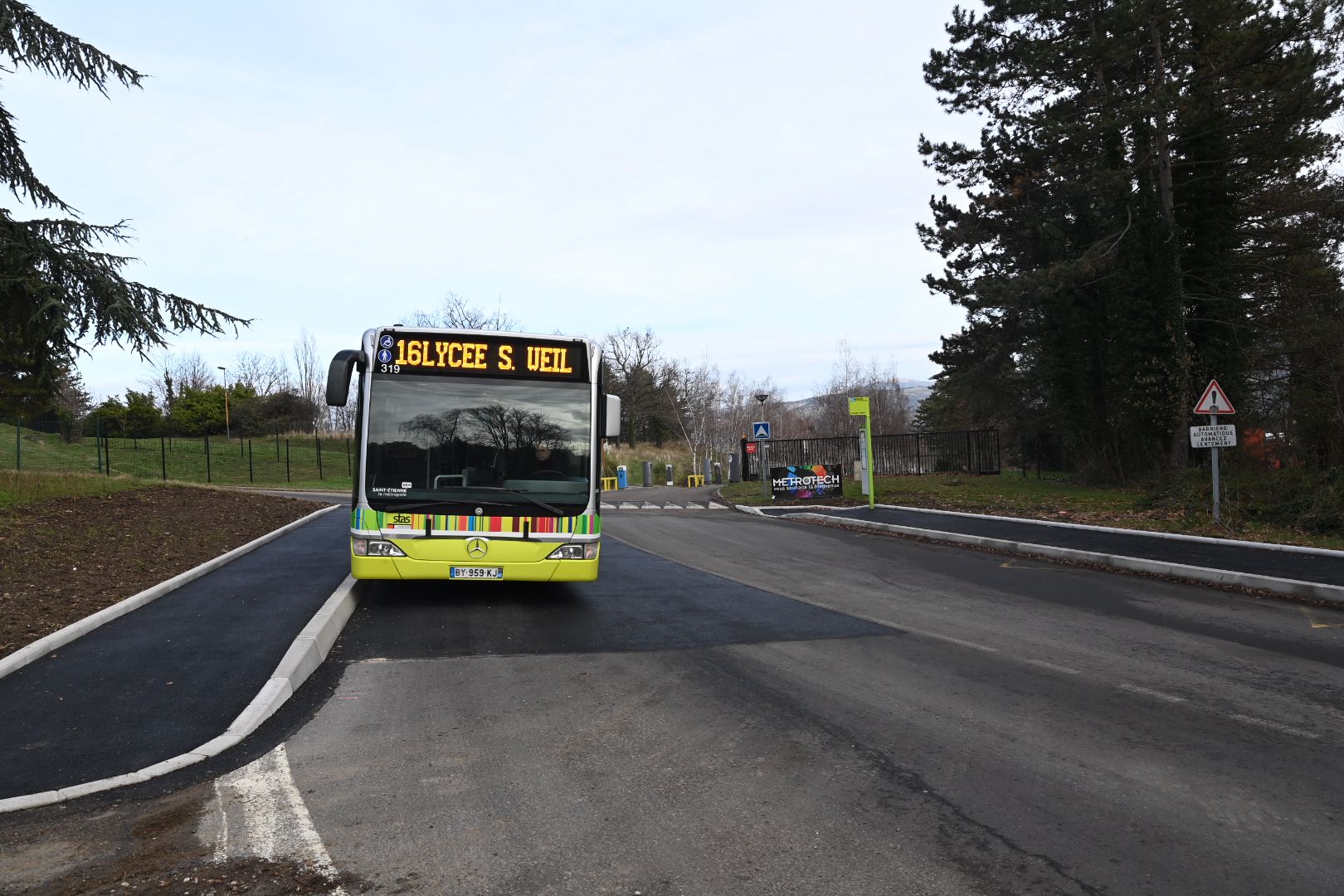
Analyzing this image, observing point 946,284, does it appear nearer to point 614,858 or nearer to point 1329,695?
point 1329,695

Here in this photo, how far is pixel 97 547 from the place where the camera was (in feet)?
38.9

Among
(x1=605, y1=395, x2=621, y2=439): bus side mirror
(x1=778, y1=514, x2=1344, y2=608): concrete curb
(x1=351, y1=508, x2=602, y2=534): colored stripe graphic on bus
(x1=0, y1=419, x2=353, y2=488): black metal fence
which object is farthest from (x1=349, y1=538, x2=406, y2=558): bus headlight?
(x1=0, y1=419, x2=353, y2=488): black metal fence

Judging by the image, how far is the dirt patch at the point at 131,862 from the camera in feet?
11.1

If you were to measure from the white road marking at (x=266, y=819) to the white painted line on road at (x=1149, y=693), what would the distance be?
17.9 feet

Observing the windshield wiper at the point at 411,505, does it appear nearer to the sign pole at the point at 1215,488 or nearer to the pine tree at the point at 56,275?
the pine tree at the point at 56,275

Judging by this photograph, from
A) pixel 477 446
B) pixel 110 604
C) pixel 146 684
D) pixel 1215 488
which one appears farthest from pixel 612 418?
pixel 1215 488

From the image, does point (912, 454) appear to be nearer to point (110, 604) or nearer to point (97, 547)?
point (97, 547)

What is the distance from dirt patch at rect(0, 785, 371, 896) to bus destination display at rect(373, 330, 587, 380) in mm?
5675

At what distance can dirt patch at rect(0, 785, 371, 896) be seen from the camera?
11.1 ft

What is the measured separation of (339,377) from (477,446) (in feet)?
4.97

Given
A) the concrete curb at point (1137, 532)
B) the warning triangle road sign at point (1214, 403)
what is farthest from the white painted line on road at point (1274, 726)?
the warning triangle road sign at point (1214, 403)

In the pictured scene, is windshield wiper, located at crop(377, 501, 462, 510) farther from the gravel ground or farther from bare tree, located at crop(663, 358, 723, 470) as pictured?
bare tree, located at crop(663, 358, 723, 470)

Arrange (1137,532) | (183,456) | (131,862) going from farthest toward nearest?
(183,456), (1137,532), (131,862)

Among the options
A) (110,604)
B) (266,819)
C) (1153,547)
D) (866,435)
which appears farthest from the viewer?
(866,435)
